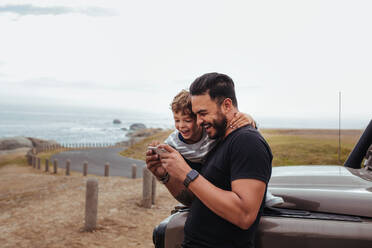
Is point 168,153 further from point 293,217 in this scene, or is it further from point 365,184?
point 365,184

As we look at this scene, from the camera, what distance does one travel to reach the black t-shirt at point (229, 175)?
1.60 metres

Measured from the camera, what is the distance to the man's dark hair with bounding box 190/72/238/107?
183 centimetres

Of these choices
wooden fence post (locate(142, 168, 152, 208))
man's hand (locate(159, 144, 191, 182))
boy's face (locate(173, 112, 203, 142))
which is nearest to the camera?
man's hand (locate(159, 144, 191, 182))

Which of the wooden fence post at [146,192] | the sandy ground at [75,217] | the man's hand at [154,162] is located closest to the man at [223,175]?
the man's hand at [154,162]

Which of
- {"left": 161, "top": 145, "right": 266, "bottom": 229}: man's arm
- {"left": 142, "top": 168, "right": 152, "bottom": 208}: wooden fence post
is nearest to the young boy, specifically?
{"left": 161, "top": 145, "right": 266, "bottom": 229}: man's arm

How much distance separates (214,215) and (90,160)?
957 inches

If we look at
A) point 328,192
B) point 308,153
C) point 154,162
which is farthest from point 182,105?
point 308,153

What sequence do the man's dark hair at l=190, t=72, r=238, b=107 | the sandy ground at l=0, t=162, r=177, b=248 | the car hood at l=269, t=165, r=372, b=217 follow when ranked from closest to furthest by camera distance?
the man's dark hair at l=190, t=72, r=238, b=107 → the car hood at l=269, t=165, r=372, b=217 → the sandy ground at l=0, t=162, r=177, b=248

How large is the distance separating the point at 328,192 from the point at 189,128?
3.25 feet

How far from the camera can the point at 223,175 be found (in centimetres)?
174

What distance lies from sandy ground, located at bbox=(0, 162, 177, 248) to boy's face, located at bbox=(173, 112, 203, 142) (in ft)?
14.0

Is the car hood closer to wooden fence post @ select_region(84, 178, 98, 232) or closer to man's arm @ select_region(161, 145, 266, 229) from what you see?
man's arm @ select_region(161, 145, 266, 229)

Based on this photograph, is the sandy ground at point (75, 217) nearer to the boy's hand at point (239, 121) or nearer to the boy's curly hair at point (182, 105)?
the boy's curly hair at point (182, 105)

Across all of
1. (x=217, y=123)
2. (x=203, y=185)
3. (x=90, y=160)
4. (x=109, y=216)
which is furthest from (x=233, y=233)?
(x=90, y=160)
